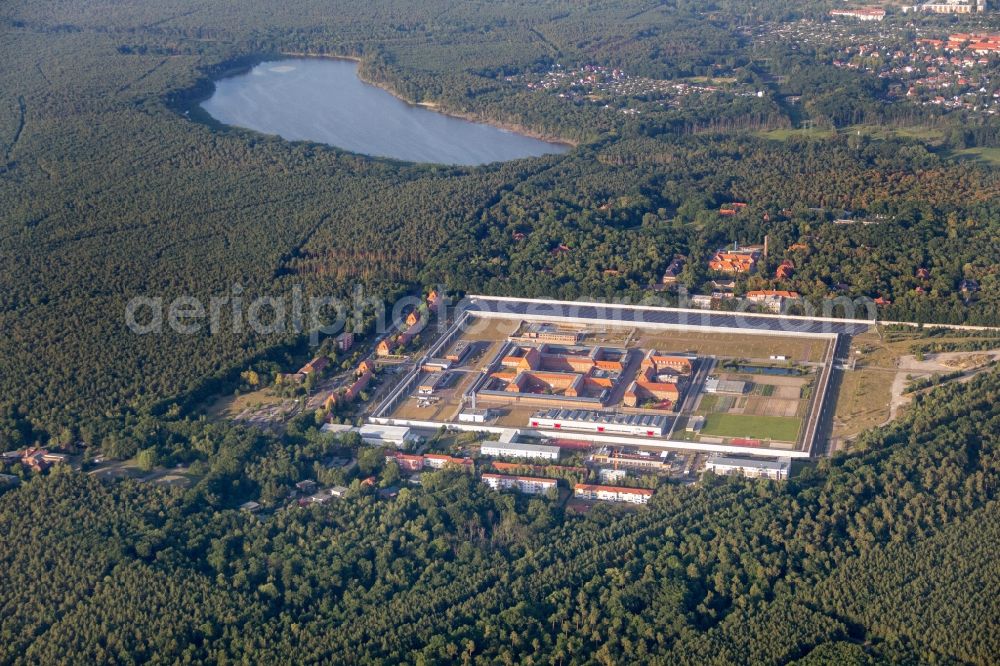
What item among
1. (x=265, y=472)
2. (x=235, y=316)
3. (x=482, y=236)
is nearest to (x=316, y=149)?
(x=482, y=236)

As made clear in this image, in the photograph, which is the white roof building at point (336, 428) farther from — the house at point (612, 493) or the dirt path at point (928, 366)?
the dirt path at point (928, 366)

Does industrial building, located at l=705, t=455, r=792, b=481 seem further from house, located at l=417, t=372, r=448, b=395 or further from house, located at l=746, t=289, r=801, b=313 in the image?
house, located at l=746, t=289, r=801, b=313

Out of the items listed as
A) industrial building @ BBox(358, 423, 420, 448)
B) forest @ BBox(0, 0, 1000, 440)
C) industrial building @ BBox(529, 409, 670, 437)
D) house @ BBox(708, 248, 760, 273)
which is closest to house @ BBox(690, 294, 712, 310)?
forest @ BBox(0, 0, 1000, 440)

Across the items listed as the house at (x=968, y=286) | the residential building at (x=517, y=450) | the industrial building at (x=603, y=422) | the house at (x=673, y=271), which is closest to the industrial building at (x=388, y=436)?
the residential building at (x=517, y=450)

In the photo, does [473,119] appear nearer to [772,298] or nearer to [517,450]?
[772,298]

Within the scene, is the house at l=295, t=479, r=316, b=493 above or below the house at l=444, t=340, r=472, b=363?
above
